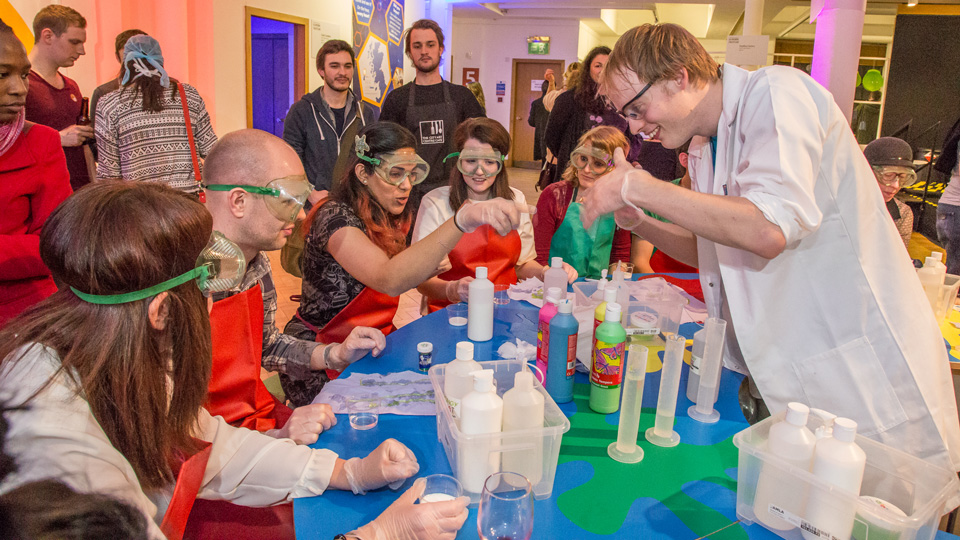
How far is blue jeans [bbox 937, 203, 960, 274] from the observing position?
4.08 metres

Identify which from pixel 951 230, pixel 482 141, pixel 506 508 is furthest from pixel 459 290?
pixel 951 230

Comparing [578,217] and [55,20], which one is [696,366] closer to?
[578,217]

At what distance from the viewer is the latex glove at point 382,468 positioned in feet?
4.32

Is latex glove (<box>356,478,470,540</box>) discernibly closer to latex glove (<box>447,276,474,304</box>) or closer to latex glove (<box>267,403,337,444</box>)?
latex glove (<box>267,403,337,444</box>)

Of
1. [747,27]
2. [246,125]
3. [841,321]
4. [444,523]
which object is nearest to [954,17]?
[747,27]

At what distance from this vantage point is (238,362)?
1.89 m

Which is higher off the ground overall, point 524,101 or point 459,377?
point 524,101

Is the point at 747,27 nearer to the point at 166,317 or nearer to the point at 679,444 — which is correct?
the point at 679,444

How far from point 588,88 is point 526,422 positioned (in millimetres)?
3794

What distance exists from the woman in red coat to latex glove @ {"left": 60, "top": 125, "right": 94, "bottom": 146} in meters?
1.56

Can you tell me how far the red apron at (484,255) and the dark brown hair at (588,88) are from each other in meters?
1.85

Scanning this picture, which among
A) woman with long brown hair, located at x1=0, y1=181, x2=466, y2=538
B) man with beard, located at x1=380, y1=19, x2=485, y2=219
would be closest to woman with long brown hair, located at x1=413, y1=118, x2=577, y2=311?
man with beard, located at x1=380, y1=19, x2=485, y2=219

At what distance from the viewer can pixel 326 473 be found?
1359mm

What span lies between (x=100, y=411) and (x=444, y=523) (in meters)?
0.64
